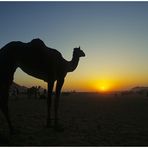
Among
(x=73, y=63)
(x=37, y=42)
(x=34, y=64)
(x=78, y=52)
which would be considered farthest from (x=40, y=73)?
(x=78, y=52)

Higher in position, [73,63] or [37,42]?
[37,42]

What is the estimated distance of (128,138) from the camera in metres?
10.4

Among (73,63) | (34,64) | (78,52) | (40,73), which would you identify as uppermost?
(78,52)

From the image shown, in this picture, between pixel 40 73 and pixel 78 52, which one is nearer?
pixel 40 73

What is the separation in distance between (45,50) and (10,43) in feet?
5.01

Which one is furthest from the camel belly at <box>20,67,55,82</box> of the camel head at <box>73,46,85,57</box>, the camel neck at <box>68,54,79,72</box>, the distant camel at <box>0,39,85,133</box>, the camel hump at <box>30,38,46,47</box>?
the camel head at <box>73,46,85,57</box>

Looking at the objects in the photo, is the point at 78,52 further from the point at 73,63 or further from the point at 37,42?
the point at 37,42

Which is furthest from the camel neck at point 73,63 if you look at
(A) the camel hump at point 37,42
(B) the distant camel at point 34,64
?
(A) the camel hump at point 37,42

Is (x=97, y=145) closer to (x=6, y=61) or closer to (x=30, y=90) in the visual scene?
(x=6, y=61)

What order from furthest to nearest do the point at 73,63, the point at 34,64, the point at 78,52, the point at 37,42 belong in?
the point at 78,52 → the point at 73,63 → the point at 37,42 → the point at 34,64

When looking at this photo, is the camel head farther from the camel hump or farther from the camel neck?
the camel hump

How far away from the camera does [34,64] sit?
1159 cm

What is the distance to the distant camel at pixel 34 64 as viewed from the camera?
10414mm

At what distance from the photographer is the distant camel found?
410 inches
